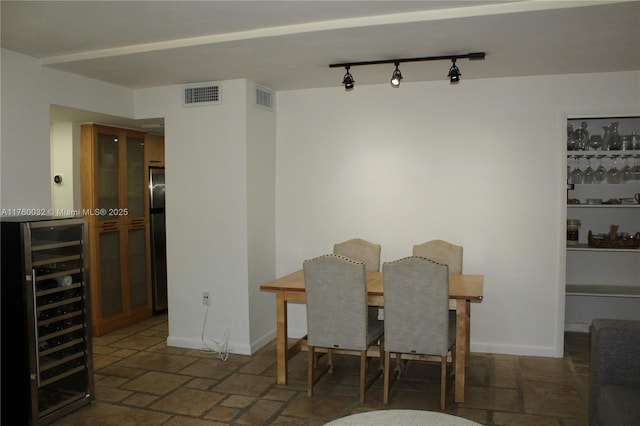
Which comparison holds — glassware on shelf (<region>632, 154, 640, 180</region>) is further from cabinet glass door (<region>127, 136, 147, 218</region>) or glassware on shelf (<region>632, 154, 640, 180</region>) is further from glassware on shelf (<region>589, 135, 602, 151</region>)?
cabinet glass door (<region>127, 136, 147, 218</region>)

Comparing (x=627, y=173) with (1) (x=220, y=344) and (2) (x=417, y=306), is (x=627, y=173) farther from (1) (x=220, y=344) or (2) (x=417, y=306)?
(1) (x=220, y=344)

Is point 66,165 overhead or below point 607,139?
below

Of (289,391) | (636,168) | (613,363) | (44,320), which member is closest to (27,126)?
(44,320)

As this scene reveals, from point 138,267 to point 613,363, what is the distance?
15.8ft

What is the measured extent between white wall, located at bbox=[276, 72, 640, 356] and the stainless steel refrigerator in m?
1.80

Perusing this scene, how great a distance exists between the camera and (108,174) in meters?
5.53

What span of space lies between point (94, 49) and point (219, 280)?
2.21 m

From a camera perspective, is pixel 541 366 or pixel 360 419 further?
pixel 541 366

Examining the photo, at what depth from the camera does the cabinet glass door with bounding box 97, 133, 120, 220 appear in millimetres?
5430

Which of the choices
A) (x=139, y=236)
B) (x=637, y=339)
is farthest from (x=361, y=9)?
(x=139, y=236)

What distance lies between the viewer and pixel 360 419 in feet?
7.04

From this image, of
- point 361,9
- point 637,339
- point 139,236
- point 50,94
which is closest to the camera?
point 637,339

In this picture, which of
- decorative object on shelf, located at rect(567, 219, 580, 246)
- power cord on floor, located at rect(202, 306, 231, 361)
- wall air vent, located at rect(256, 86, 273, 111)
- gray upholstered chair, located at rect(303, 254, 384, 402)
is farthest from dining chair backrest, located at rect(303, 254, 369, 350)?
decorative object on shelf, located at rect(567, 219, 580, 246)

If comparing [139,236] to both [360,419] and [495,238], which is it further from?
[360,419]
